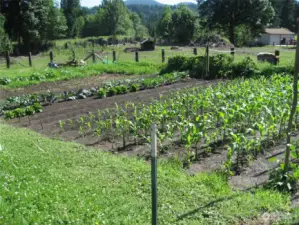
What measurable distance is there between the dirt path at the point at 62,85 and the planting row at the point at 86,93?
195cm

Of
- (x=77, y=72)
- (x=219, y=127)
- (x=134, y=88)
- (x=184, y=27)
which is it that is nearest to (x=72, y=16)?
(x=184, y=27)

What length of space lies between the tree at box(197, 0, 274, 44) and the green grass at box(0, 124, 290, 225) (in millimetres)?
44364

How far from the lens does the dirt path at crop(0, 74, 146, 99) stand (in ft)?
51.8

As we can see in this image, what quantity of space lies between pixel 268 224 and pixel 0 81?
16240 millimetres

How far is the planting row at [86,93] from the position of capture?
12.6m

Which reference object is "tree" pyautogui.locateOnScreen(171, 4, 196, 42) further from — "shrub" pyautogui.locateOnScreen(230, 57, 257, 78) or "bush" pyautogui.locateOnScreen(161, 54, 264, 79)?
"shrub" pyautogui.locateOnScreen(230, 57, 257, 78)

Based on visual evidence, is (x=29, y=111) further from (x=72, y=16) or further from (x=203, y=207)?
(x=72, y=16)

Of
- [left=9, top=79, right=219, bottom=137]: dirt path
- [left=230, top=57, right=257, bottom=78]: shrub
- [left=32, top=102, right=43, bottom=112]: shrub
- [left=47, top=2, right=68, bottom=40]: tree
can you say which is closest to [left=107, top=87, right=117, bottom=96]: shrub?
[left=9, top=79, right=219, bottom=137]: dirt path

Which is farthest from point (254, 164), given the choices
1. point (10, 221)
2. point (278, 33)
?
point (278, 33)

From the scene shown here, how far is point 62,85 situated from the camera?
1717 centimetres

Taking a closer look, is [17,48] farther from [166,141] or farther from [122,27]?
[122,27]

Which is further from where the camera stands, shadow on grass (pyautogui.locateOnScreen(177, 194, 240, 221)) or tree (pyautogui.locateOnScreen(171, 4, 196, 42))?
tree (pyautogui.locateOnScreen(171, 4, 196, 42))

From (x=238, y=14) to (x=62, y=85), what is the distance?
124 ft

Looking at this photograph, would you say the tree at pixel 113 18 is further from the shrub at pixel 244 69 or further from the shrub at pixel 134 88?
the shrub at pixel 134 88
